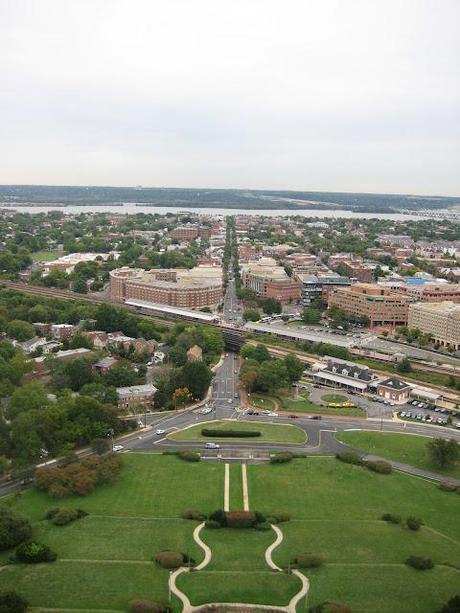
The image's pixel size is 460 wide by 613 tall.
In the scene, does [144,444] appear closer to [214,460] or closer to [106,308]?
[214,460]

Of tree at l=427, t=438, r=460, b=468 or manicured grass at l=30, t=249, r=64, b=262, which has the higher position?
manicured grass at l=30, t=249, r=64, b=262

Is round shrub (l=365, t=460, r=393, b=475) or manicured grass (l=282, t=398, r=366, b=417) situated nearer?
round shrub (l=365, t=460, r=393, b=475)

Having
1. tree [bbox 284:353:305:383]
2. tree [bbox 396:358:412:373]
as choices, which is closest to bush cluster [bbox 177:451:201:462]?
tree [bbox 284:353:305:383]

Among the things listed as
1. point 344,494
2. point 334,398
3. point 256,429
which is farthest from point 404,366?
point 344,494

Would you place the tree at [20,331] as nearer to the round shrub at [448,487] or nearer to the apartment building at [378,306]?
the apartment building at [378,306]

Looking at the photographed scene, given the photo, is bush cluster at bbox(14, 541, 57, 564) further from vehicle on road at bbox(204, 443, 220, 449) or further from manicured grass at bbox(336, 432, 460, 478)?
manicured grass at bbox(336, 432, 460, 478)

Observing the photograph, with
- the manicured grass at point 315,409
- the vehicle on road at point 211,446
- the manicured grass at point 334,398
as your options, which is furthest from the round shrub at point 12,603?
the manicured grass at point 334,398
